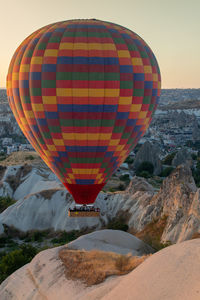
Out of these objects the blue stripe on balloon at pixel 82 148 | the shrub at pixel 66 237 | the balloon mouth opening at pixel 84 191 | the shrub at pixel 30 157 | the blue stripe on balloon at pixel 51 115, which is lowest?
the shrub at pixel 66 237

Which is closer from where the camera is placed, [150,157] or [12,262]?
[12,262]

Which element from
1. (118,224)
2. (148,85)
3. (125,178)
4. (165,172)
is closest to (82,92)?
(148,85)

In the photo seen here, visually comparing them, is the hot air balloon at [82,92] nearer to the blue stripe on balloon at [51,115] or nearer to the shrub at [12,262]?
the blue stripe on balloon at [51,115]

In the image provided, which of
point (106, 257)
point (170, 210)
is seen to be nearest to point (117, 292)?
point (106, 257)

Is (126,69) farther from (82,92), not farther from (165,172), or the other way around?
(165,172)

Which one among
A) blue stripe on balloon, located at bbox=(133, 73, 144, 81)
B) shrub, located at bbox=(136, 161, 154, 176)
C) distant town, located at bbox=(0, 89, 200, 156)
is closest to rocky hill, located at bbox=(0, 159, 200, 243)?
blue stripe on balloon, located at bbox=(133, 73, 144, 81)

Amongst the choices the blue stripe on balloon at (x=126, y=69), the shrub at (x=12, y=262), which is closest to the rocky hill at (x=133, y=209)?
the blue stripe on balloon at (x=126, y=69)

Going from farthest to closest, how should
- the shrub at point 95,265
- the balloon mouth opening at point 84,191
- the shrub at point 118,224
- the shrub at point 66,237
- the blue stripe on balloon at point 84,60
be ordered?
1. the shrub at point 66,237
2. the shrub at point 118,224
3. the balloon mouth opening at point 84,191
4. the blue stripe on balloon at point 84,60
5. the shrub at point 95,265
